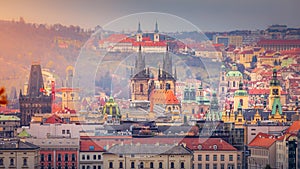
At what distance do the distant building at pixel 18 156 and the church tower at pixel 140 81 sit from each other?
2214 centimetres

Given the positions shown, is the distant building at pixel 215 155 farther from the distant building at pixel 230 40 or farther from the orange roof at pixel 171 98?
the distant building at pixel 230 40

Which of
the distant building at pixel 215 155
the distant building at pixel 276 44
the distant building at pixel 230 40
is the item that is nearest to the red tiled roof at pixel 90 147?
the distant building at pixel 215 155

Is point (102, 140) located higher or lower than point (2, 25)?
lower

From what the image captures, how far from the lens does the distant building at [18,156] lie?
2816 centimetres

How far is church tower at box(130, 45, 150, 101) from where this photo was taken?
172ft

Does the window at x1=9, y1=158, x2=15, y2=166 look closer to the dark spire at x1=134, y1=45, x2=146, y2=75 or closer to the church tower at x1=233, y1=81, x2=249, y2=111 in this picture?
the church tower at x1=233, y1=81, x2=249, y2=111

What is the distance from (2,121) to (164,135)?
819cm

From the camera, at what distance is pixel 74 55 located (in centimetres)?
5688

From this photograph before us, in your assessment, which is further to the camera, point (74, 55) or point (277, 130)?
point (74, 55)

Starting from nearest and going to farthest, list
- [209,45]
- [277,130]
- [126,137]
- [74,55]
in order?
[126,137], [277,130], [74,55], [209,45]

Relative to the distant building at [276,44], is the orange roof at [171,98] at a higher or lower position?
lower

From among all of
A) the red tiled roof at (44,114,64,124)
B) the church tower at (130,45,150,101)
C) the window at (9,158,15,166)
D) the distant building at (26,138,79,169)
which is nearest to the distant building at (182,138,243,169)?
the distant building at (26,138,79,169)

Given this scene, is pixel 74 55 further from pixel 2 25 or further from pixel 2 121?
pixel 2 121

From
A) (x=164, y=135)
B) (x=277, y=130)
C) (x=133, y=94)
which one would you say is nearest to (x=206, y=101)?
(x=133, y=94)
